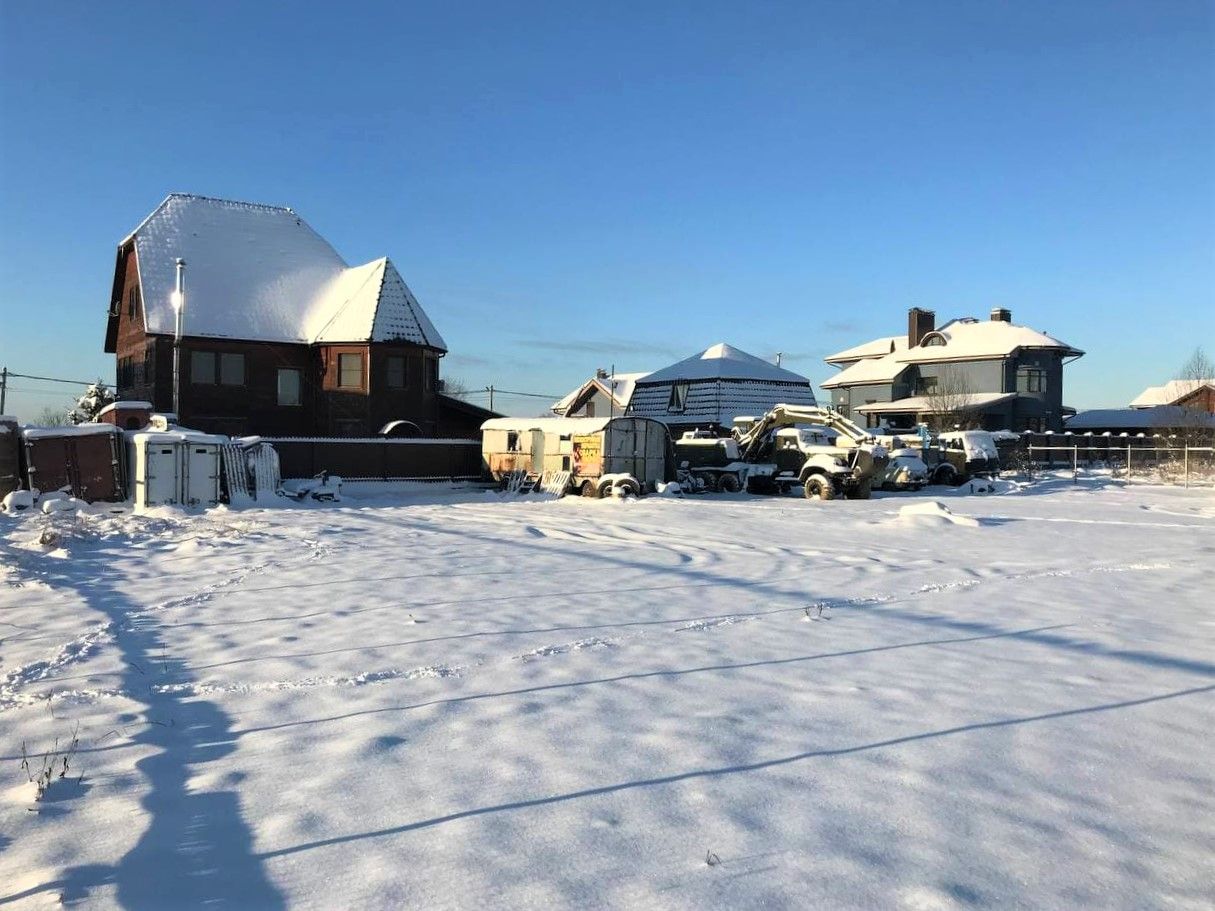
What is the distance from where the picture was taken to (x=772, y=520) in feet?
63.5

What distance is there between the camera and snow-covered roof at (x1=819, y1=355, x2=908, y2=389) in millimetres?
54938

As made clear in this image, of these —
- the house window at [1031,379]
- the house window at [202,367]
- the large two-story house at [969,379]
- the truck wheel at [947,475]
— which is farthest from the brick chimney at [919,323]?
the house window at [202,367]

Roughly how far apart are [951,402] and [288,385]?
33.7 meters

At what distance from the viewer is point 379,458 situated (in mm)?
28859

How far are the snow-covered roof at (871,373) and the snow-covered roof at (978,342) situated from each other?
63 cm

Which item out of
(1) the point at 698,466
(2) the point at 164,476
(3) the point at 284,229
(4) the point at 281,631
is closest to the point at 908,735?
(4) the point at 281,631

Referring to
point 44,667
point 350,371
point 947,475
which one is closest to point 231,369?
point 350,371

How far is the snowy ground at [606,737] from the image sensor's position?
3.91 meters

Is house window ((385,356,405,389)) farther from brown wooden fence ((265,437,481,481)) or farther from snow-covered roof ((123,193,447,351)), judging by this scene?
brown wooden fence ((265,437,481,481))

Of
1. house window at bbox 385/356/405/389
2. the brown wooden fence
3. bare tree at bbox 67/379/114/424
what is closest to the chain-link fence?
the brown wooden fence

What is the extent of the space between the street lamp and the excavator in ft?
54.3

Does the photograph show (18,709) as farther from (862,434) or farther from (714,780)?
(862,434)

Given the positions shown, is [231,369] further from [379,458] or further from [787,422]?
[787,422]

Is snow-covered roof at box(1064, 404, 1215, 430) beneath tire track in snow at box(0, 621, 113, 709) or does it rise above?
above
